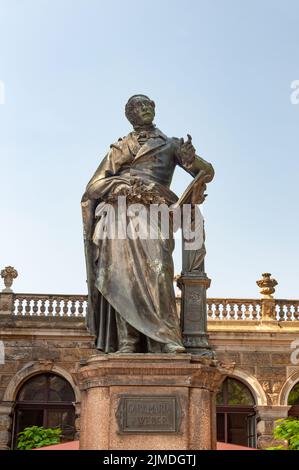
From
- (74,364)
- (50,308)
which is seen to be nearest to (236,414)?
(74,364)

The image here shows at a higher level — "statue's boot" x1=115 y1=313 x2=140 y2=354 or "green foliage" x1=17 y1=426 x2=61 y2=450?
"statue's boot" x1=115 y1=313 x2=140 y2=354

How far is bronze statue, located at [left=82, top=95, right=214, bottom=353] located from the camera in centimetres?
572

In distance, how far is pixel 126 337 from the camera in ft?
18.7

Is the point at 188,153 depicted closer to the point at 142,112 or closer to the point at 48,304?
the point at 142,112

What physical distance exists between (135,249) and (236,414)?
14868 millimetres

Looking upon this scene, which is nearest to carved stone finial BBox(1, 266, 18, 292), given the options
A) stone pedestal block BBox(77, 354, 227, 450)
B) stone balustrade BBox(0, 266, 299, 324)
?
stone balustrade BBox(0, 266, 299, 324)

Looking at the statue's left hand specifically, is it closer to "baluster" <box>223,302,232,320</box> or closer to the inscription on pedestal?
the inscription on pedestal

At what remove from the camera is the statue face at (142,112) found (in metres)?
6.54

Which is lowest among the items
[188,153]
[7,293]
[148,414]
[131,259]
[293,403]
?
[148,414]

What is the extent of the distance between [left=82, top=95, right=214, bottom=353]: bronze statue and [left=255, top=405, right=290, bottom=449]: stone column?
14.1 metres

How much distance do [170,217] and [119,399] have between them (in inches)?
64.8

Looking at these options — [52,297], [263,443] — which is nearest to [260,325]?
[263,443]
